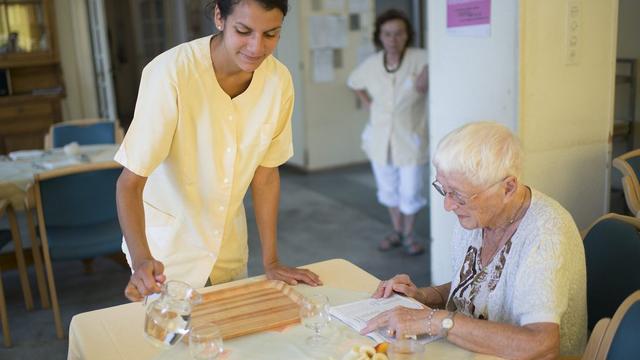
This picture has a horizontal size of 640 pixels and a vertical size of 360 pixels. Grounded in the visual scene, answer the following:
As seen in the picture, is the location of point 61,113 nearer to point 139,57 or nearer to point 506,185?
point 139,57

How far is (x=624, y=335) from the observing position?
133cm

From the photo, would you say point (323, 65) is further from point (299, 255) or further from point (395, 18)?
point (299, 255)

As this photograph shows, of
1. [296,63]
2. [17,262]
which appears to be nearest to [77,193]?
[17,262]

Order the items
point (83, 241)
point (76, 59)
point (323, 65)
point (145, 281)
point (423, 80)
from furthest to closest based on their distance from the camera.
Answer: point (76, 59), point (323, 65), point (423, 80), point (83, 241), point (145, 281)

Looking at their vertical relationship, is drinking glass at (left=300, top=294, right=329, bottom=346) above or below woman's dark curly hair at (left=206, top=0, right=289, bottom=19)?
below

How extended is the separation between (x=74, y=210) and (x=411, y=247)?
218 cm

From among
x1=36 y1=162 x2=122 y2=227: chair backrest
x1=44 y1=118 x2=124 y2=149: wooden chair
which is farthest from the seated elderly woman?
x1=44 y1=118 x2=124 y2=149: wooden chair

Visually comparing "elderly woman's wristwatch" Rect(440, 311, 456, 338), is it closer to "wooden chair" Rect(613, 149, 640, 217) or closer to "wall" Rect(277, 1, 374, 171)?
"wooden chair" Rect(613, 149, 640, 217)

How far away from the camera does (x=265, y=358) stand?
1430 millimetres

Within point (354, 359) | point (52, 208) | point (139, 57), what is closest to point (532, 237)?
point (354, 359)

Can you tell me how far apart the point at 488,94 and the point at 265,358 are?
5.87 feet

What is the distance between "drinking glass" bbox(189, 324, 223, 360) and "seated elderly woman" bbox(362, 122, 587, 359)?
0.35m

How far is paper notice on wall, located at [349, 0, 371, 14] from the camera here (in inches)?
268

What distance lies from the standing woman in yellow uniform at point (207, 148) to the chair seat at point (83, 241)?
5.43ft
